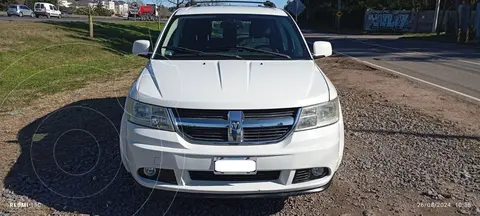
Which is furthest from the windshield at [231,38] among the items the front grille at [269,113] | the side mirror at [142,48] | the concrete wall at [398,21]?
the concrete wall at [398,21]

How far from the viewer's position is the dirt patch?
22.6ft

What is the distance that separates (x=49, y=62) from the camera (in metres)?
13.0

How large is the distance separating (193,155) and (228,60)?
1285 mm

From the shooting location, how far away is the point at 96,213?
11.5 ft

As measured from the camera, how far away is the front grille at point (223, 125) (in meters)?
3.18

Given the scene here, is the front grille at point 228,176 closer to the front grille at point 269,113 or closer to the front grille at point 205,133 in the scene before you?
the front grille at point 205,133

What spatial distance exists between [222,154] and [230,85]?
573 millimetres

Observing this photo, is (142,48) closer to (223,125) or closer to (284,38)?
(284,38)

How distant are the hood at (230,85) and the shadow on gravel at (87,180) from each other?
762 mm

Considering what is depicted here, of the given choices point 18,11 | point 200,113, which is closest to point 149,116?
point 200,113

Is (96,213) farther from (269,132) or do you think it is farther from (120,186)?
(269,132)

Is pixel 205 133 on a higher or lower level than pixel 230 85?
lower

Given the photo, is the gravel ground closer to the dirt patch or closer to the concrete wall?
the dirt patch

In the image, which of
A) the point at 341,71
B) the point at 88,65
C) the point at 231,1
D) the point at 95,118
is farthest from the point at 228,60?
the point at 88,65
